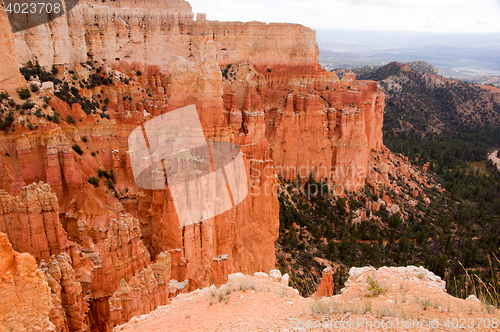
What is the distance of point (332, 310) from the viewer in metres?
8.09

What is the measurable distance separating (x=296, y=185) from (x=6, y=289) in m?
34.9

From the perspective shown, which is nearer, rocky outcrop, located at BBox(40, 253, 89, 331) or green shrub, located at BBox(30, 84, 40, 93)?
rocky outcrop, located at BBox(40, 253, 89, 331)

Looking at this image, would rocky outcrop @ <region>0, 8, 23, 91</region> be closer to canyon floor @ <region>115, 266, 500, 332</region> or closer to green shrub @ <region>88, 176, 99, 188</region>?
green shrub @ <region>88, 176, 99, 188</region>

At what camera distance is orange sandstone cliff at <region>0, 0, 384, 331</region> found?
12.4 metres

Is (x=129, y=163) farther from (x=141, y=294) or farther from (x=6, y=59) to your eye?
(x=141, y=294)

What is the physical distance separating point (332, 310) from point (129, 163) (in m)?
15.0

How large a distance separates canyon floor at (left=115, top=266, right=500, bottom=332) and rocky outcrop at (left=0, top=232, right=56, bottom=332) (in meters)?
2.06

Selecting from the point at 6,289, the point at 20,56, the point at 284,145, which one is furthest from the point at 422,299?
the point at 284,145

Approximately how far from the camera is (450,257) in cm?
3378

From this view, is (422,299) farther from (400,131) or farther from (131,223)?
(400,131)

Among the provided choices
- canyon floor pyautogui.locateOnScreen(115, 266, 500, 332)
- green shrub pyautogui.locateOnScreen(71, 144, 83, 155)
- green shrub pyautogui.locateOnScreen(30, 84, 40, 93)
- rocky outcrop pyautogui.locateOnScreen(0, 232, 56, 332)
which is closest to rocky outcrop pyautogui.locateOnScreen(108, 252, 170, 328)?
canyon floor pyautogui.locateOnScreen(115, 266, 500, 332)

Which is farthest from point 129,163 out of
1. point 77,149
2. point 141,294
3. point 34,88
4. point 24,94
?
point 141,294

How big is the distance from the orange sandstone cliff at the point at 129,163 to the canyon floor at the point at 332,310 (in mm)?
2812

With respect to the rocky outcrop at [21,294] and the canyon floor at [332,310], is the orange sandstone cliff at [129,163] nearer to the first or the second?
the rocky outcrop at [21,294]
